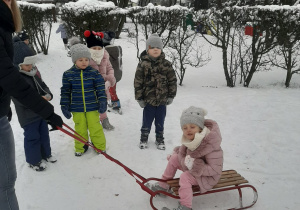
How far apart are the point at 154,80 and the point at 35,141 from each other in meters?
1.77

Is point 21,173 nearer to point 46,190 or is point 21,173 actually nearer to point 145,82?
point 46,190

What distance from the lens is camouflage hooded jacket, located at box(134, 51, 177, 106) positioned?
12.4 feet

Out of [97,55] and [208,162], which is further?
[97,55]

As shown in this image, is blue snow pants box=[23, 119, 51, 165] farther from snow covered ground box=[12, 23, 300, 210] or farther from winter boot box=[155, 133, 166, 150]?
winter boot box=[155, 133, 166, 150]

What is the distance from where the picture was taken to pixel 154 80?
3.78 meters

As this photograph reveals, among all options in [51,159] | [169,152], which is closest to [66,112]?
[51,159]

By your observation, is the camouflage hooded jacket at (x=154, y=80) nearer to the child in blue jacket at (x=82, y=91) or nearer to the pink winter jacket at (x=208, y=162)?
the child in blue jacket at (x=82, y=91)

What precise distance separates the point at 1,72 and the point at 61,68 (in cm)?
784

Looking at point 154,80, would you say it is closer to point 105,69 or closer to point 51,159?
point 105,69

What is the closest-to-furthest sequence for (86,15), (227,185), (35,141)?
(227,185) → (35,141) → (86,15)

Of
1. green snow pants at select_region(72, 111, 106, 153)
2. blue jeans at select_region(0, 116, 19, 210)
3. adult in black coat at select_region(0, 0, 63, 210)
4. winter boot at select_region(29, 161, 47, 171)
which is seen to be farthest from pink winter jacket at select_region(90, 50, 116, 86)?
blue jeans at select_region(0, 116, 19, 210)

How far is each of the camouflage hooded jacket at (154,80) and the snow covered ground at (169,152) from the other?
0.85 meters

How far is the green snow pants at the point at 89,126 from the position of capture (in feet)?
12.0

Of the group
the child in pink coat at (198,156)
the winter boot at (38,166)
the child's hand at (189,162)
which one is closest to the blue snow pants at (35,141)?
the winter boot at (38,166)
